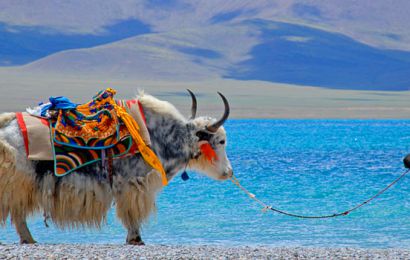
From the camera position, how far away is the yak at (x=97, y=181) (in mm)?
5102

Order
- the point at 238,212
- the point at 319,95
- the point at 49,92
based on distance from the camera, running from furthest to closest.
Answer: the point at 319,95 < the point at 49,92 < the point at 238,212

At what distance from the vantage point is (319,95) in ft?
300

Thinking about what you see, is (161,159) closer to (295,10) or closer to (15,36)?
(15,36)

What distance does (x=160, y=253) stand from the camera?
459cm

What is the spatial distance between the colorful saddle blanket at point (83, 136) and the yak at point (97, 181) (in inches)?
2.3

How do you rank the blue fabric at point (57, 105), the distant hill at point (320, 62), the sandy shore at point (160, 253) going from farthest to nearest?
1. the distant hill at point (320, 62)
2. the blue fabric at point (57, 105)
3. the sandy shore at point (160, 253)

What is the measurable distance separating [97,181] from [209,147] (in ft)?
2.74

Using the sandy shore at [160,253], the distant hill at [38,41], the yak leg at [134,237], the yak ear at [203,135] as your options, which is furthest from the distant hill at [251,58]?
the sandy shore at [160,253]

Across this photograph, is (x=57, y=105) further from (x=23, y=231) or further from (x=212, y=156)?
(x=212, y=156)

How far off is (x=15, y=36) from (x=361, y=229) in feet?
470

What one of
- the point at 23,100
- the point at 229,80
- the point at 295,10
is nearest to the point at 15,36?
the point at 229,80

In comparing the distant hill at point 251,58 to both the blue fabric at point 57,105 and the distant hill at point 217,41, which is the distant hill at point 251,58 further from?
the blue fabric at point 57,105

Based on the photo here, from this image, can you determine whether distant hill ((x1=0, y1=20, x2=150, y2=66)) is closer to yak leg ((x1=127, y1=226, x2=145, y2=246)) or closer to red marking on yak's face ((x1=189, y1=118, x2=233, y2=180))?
red marking on yak's face ((x1=189, y1=118, x2=233, y2=180))

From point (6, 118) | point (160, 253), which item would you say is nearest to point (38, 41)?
point (6, 118)
